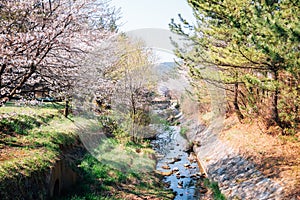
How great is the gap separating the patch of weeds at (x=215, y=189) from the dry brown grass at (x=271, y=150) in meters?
1.36

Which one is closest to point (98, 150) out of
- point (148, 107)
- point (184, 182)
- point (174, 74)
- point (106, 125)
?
point (106, 125)

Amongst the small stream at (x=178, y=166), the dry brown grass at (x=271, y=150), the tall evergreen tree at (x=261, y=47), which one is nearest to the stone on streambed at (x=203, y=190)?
the small stream at (x=178, y=166)

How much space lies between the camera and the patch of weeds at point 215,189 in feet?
23.8

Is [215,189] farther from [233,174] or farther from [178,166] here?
[178,166]

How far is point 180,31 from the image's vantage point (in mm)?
8156

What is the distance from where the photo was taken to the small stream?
355 inches

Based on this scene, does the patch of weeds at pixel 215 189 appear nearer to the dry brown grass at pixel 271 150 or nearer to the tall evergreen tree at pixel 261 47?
the dry brown grass at pixel 271 150

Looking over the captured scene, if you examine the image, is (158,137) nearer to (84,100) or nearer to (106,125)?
(106,125)

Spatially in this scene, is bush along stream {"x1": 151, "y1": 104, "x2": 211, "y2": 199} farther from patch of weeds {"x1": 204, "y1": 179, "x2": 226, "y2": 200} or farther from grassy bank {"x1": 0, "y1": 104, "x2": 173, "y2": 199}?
grassy bank {"x1": 0, "y1": 104, "x2": 173, "y2": 199}

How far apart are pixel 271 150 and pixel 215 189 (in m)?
2.17

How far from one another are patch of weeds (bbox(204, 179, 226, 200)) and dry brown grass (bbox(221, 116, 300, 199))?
4.45 feet

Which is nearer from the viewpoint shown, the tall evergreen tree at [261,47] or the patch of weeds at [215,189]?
the tall evergreen tree at [261,47]

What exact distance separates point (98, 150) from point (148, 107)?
484 cm

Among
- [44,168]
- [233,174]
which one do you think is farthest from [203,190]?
[44,168]
